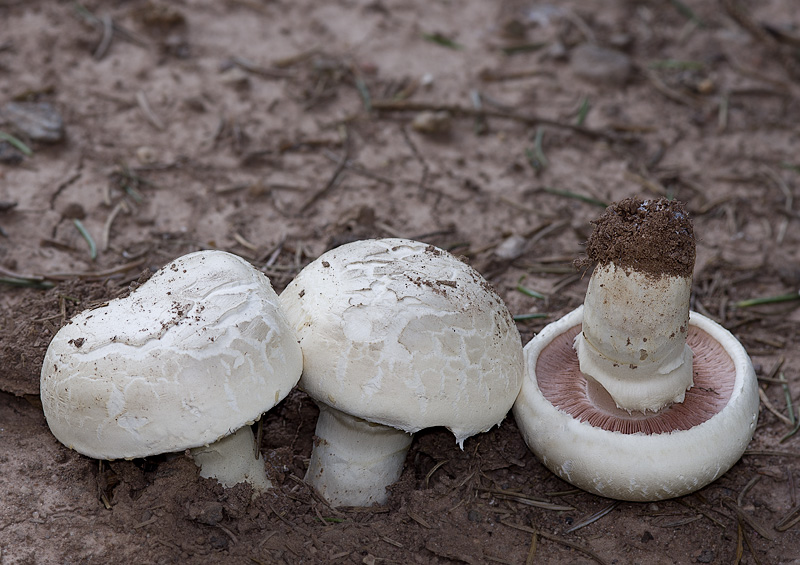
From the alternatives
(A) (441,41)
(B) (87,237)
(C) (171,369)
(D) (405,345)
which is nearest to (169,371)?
(C) (171,369)

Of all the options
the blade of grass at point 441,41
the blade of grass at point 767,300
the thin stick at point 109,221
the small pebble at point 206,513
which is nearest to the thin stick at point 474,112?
the blade of grass at point 441,41

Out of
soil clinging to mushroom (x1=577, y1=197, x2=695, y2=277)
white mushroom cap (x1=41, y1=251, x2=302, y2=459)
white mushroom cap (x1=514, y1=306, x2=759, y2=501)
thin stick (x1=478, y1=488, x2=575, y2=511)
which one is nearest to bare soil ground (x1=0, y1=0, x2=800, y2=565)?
thin stick (x1=478, y1=488, x2=575, y2=511)

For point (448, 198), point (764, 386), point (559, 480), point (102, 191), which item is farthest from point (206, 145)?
point (764, 386)

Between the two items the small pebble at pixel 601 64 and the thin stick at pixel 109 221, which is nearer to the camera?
the thin stick at pixel 109 221

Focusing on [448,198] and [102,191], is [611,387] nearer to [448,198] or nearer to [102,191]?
[448,198]

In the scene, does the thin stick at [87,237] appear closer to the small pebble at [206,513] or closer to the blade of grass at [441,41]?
the small pebble at [206,513]
